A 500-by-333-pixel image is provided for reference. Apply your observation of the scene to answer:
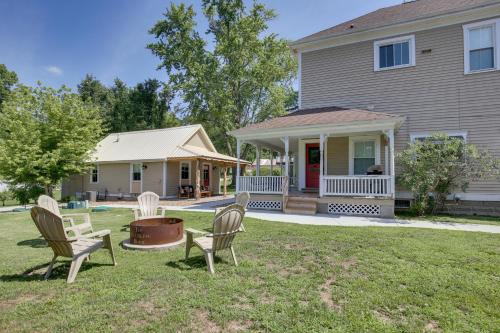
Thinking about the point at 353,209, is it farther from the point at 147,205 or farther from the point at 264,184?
the point at 147,205

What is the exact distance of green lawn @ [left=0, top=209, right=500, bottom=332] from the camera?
9.23 feet

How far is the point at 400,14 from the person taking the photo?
12.1m

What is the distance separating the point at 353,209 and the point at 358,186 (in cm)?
90

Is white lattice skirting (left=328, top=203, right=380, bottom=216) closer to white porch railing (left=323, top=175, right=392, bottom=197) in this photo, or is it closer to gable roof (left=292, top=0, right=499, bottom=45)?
white porch railing (left=323, top=175, right=392, bottom=197)

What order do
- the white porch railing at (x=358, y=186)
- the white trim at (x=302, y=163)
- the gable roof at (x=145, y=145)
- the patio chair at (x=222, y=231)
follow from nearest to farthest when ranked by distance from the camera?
the patio chair at (x=222, y=231) < the white porch railing at (x=358, y=186) < the white trim at (x=302, y=163) < the gable roof at (x=145, y=145)

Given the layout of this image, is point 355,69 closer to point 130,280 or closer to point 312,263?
point 312,263

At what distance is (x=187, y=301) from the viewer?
325 cm

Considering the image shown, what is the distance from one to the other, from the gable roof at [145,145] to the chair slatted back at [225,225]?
44.9 feet

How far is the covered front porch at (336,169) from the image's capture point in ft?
31.5

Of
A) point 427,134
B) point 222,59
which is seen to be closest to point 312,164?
point 427,134

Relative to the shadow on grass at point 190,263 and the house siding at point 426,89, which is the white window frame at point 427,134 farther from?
the shadow on grass at point 190,263

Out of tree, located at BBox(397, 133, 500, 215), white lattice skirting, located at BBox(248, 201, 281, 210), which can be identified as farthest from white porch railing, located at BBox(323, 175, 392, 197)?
white lattice skirting, located at BBox(248, 201, 281, 210)

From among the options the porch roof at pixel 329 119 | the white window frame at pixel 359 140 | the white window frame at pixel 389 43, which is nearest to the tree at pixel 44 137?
the porch roof at pixel 329 119

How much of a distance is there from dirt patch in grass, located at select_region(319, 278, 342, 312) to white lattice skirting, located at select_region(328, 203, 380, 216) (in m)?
6.63
